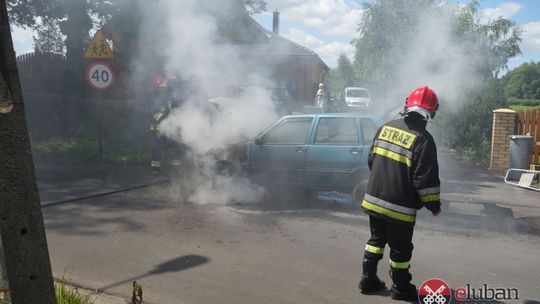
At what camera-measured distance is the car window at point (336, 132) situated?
747cm

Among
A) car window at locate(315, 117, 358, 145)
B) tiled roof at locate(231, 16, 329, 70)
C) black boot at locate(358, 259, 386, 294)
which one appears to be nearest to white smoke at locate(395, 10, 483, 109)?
tiled roof at locate(231, 16, 329, 70)

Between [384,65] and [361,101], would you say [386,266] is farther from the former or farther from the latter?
[361,101]

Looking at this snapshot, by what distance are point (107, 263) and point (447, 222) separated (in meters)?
4.76

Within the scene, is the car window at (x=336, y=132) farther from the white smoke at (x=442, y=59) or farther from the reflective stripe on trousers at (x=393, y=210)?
the white smoke at (x=442, y=59)

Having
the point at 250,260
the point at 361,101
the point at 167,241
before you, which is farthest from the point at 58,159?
the point at 361,101

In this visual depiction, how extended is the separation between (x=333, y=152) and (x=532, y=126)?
20.8 feet

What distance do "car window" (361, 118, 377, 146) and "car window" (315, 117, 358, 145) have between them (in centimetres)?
14

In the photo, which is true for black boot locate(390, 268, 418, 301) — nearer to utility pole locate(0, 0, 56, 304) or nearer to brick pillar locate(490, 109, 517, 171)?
utility pole locate(0, 0, 56, 304)

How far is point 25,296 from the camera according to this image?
2232 mm

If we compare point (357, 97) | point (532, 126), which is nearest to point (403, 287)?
point (532, 126)

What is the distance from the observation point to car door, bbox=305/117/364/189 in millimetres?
7348

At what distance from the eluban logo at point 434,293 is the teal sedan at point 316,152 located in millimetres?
3231

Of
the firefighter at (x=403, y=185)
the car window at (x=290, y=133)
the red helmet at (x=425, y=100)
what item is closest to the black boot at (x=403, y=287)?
the firefighter at (x=403, y=185)

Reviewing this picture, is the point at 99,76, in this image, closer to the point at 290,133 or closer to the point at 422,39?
the point at 290,133
